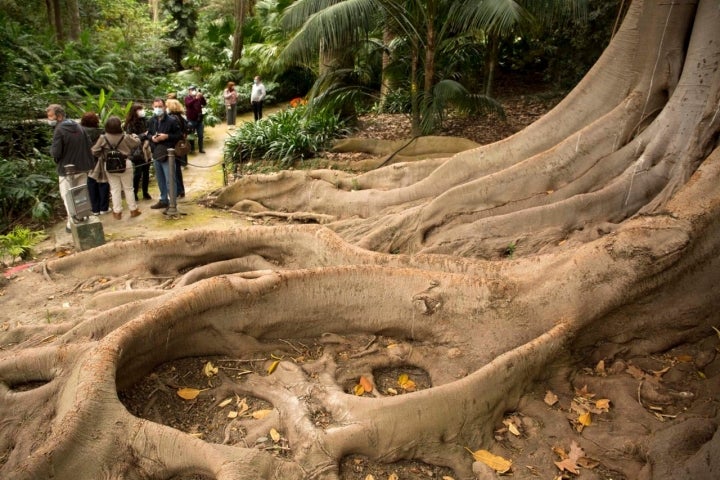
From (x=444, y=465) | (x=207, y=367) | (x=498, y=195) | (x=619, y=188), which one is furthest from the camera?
(x=498, y=195)

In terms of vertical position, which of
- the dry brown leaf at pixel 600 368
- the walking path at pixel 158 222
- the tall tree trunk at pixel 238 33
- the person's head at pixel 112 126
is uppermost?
the tall tree trunk at pixel 238 33

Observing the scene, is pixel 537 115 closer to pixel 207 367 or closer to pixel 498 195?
pixel 498 195

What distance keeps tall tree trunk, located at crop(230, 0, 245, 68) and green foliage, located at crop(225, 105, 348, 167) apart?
10.00 m

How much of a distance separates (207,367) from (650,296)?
3.23m

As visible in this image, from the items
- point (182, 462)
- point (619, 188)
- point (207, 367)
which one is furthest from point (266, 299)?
point (619, 188)

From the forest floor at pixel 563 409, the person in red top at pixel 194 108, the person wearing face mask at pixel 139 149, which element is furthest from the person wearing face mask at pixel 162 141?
the forest floor at pixel 563 409

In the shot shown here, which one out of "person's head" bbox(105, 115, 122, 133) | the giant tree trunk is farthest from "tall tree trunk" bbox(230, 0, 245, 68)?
the giant tree trunk

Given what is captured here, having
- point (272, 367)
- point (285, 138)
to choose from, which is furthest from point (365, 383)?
point (285, 138)

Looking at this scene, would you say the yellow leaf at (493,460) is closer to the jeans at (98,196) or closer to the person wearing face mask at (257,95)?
the jeans at (98,196)

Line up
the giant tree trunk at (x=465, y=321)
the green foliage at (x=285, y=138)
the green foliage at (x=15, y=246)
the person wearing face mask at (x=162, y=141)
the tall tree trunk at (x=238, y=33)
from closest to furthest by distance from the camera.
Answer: the giant tree trunk at (x=465, y=321) → the green foliage at (x=15, y=246) → the person wearing face mask at (x=162, y=141) → the green foliage at (x=285, y=138) → the tall tree trunk at (x=238, y=33)

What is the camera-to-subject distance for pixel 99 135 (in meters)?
8.10

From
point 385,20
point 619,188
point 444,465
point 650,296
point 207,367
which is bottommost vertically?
point 444,465

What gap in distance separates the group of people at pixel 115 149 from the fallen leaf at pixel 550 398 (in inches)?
229

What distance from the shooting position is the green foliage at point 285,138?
10898mm
